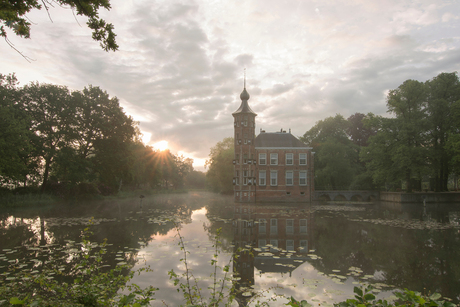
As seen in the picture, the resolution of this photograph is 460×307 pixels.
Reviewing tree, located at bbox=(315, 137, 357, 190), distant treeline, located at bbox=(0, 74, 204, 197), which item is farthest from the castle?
distant treeline, located at bbox=(0, 74, 204, 197)

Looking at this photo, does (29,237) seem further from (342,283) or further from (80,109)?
(80,109)

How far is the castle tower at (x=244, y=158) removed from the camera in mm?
33156

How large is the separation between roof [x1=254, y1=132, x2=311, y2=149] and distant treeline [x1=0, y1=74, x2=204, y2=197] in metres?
16.5

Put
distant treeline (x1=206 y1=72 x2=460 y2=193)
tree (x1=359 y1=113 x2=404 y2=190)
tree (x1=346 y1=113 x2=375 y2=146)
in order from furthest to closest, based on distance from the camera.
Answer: tree (x1=346 y1=113 x2=375 y2=146)
tree (x1=359 y1=113 x2=404 y2=190)
distant treeline (x1=206 y1=72 x2=460 y2=193)

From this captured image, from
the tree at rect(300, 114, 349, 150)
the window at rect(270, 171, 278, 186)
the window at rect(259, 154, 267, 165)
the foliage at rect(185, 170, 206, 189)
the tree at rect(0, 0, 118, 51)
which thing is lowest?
the foliage at rect(185, 170, 206, 189)

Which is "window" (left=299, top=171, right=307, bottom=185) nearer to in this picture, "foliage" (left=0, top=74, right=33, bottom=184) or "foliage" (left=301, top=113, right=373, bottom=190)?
"foliage" (left=301, top=113, right=373, bottom=190)

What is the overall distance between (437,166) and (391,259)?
102 feet

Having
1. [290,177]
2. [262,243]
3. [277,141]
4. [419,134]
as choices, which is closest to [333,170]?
[290,177]

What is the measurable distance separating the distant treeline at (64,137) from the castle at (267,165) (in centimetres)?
1321

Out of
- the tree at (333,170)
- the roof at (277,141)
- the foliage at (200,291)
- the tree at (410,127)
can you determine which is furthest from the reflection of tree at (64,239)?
the tree at (333,170)

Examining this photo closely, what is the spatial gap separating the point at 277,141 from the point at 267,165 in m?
3.71

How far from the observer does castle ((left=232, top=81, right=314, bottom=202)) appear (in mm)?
33406

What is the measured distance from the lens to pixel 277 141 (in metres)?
36.1

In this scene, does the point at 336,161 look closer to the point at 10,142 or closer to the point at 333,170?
the point at 333,170
